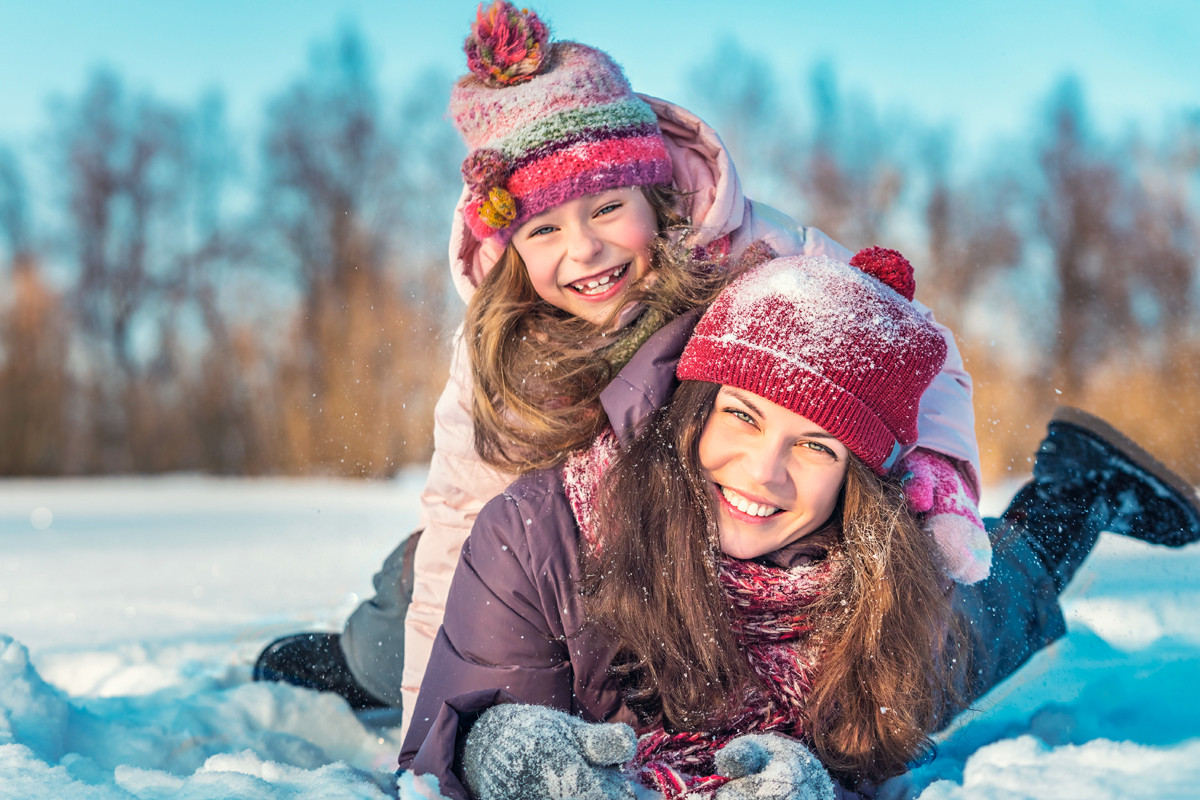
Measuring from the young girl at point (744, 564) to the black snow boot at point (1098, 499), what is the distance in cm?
117

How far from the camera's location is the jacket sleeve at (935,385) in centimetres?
203

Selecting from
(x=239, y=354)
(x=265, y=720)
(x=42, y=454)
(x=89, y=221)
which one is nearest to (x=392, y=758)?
(x=265, y=720)

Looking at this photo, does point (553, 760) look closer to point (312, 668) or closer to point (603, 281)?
point (603, 281)

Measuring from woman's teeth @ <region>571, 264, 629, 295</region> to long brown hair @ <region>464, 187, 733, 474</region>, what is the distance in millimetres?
67

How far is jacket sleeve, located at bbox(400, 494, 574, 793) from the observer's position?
5.65ft

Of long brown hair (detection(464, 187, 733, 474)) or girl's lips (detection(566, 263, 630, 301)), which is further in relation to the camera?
girl's lips (detection(566, 263, 630, 301))

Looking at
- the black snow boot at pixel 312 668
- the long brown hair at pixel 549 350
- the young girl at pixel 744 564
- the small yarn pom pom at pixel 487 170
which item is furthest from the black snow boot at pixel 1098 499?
the black snow boot at pixel 312 668

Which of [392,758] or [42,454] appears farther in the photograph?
[42,454]

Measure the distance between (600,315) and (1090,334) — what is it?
9.51 metres

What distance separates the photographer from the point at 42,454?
10.3 meters

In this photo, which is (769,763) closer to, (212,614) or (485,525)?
(485,525)

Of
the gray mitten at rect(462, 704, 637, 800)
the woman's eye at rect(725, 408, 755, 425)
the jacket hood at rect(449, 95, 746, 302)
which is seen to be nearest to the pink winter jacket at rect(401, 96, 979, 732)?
the jacket hood at rect(449, 95, 746, 302)

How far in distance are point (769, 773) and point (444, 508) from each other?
1184 mm

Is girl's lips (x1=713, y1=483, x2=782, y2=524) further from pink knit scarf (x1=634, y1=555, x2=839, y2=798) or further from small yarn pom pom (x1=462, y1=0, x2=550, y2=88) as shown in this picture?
small yarn pom pom (x1=462, y1=0, x2=550, y2=88)
